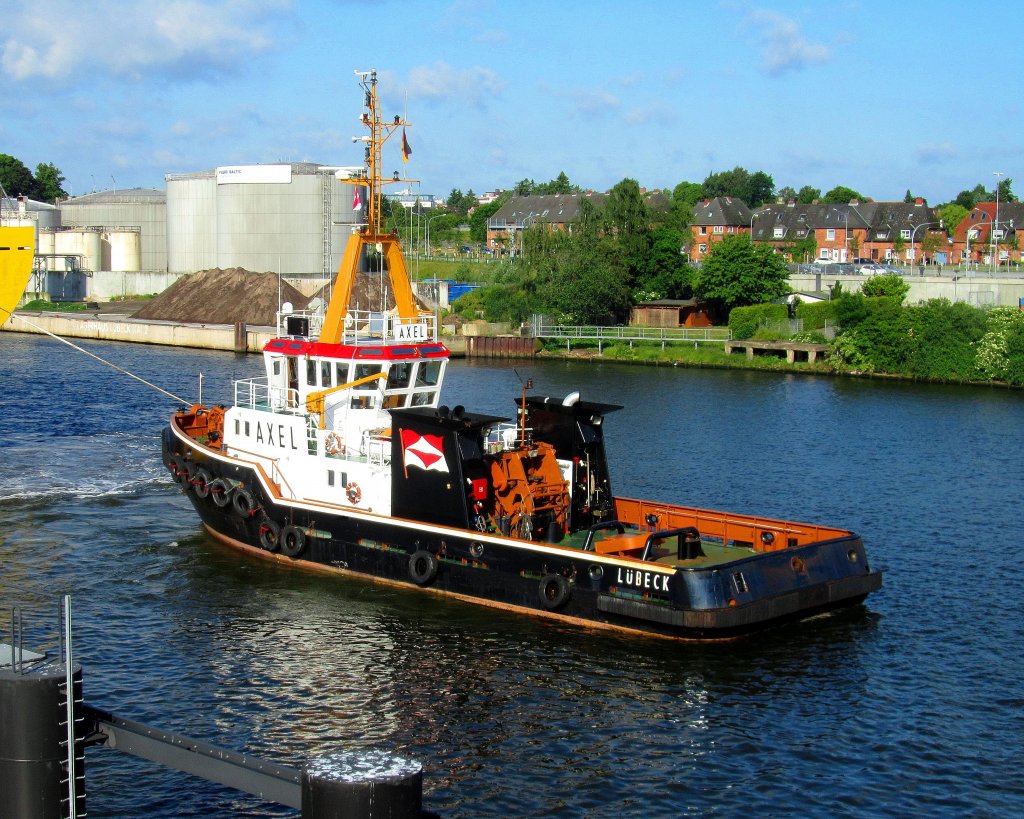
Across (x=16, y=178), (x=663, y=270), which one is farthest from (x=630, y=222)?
(x=16, y=178)

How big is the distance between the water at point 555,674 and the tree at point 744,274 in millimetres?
41064

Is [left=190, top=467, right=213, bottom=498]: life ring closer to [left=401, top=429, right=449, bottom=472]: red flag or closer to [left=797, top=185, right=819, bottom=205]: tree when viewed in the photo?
[left=401, top=429, right=449, bottom=472]: red flag

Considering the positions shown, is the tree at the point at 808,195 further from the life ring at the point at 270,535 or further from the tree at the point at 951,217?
the life ring at the point at 270,535

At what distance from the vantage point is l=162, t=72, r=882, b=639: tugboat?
1997 cm

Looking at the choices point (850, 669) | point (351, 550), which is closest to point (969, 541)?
point (850, 669)

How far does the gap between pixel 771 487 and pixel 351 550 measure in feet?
47.3

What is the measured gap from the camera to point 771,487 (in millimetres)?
33188

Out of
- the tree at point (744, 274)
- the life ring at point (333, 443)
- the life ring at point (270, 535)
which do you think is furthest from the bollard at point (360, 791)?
the tree at point (744, 274)

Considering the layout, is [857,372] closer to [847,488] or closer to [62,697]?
[847,488]

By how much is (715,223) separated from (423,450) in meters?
102

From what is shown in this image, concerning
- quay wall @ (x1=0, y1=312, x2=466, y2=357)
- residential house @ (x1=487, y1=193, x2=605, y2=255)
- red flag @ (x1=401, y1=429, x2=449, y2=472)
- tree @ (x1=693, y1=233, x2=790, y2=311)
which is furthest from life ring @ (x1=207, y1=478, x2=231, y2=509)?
residential house @ (x1=487, y1=193, x2=605, y2=255)

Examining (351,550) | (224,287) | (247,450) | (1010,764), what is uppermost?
(224,287)

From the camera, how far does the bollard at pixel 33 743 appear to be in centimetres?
980

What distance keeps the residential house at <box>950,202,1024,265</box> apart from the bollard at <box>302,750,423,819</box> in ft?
359
